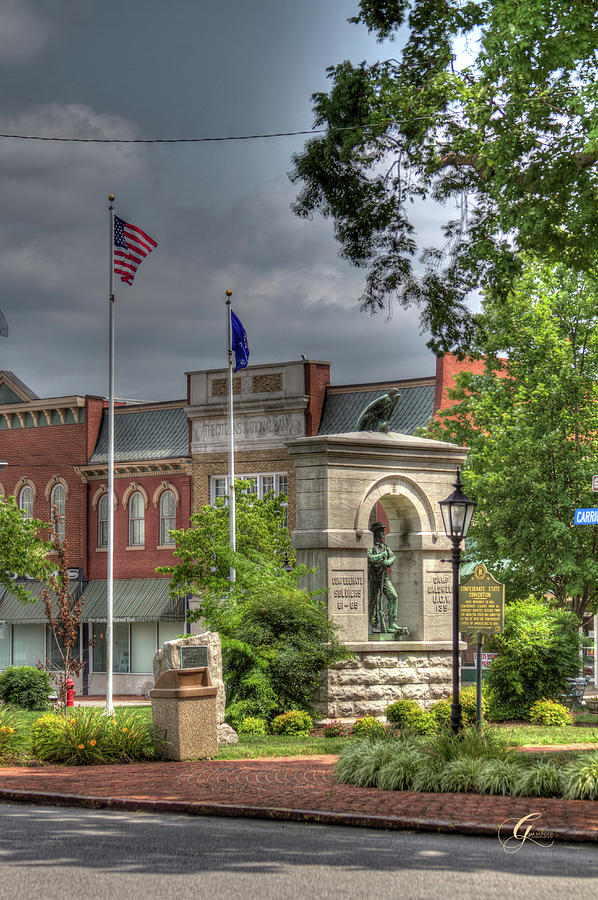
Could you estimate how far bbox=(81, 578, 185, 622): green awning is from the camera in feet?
146

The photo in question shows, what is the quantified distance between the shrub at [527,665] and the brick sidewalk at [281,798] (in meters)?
7.80

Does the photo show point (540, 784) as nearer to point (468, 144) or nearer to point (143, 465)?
point (468, 144)

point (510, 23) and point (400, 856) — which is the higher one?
point (510, 23)

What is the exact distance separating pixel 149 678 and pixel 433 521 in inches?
957

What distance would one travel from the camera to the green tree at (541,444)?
32406mm

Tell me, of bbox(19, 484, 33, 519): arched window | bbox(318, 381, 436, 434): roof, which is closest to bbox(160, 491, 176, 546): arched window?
bbox(19, 484, 33, 519): arched window

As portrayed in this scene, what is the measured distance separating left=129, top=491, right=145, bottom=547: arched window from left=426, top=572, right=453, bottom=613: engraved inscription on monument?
25.6m

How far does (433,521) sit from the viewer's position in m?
22.6

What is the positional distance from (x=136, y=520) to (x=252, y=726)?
2851 centimetres

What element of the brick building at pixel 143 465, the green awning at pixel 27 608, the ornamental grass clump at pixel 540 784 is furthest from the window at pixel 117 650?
Result: the ornamental grass clump at pixel 540 784

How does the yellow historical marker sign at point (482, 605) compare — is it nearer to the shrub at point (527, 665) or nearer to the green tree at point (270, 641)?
the green tree at point (270, 641)

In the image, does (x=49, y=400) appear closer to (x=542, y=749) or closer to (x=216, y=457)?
(x=216, y=457)

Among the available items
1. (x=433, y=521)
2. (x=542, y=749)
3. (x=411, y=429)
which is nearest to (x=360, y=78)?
(x=433, y=521)

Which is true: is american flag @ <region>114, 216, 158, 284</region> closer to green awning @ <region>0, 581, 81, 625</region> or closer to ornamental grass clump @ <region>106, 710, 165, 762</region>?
ornamental grass clump @ <region>106, 710, 165, 762</region>
